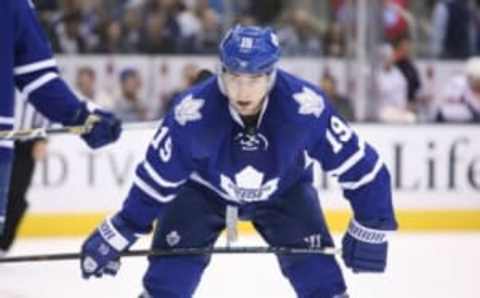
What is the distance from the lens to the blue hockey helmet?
11.3ft

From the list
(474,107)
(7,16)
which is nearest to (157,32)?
(474,107)

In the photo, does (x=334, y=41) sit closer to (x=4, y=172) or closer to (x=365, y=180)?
(x=4, y=172)

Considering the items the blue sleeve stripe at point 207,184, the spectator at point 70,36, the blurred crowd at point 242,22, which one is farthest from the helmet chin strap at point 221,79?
the spectator at point 70,36

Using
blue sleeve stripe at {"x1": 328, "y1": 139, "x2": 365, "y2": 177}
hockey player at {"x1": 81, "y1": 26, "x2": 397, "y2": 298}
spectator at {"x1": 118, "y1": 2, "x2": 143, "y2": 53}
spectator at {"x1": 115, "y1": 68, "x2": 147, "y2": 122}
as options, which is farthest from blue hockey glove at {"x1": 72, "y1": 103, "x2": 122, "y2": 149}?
spectator at {"x1": 118, "y1": 2, "x2": 143, "y2": 53}

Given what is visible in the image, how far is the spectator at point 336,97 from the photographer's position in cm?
741

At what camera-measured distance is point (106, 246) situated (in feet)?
11.9

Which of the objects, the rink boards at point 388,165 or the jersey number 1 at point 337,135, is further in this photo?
the rink boards at point 388,165

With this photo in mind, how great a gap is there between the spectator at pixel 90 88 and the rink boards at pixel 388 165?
1.81ft

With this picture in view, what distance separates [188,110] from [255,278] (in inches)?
87.2

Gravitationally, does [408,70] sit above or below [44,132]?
below

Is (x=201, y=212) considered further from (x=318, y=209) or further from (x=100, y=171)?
(x=100, y=171)

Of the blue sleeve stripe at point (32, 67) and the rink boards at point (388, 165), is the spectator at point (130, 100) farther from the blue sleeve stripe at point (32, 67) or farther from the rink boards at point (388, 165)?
the blue sleeve stripe at point (32, 67)

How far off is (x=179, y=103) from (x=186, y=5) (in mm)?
4786

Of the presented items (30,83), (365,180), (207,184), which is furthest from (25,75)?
(365,180)
